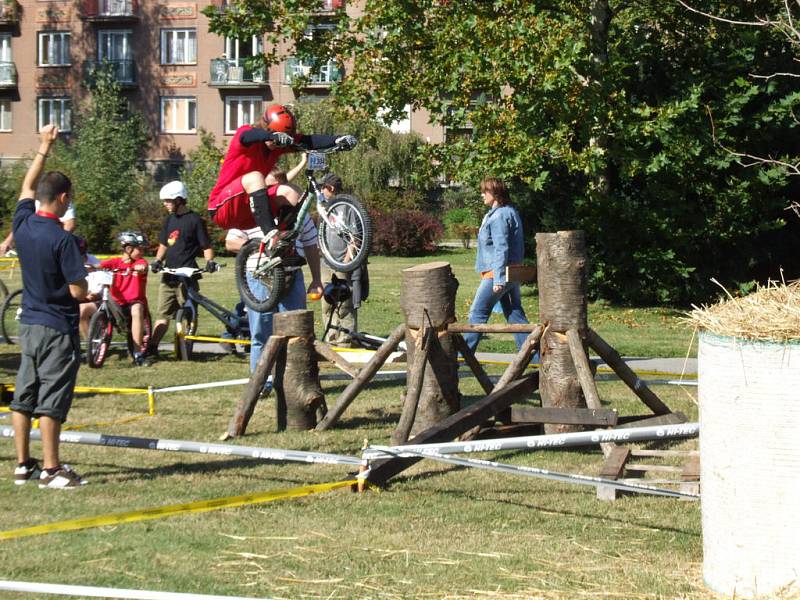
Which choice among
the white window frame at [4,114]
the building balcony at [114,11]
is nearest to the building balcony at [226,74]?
the building balcony at [114,11]

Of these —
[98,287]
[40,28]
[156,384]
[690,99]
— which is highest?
[40,28]

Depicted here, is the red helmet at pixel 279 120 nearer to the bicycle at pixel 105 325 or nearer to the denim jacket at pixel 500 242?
the denim jacket at pixel 500 242

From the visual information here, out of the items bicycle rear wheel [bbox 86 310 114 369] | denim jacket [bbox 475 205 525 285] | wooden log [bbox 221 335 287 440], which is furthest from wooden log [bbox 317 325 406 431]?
bicycle rear wheel [bbox 86 310 114 369]

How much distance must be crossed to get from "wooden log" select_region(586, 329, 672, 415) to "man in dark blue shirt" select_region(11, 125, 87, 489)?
369 centimetres

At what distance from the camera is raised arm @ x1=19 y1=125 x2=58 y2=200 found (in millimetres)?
7520

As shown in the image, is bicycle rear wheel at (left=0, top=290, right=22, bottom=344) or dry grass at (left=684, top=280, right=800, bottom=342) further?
bicycle rear wheel at (left=0, top=290, right=22, bottom=344)

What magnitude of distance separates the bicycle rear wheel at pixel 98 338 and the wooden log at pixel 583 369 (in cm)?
666

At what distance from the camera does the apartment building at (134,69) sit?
6231 cm

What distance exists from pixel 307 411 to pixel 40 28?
60341 millimetres

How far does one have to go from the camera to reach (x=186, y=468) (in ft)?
26.5

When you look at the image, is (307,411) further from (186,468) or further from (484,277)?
(484,277)

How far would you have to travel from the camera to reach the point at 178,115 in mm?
63750

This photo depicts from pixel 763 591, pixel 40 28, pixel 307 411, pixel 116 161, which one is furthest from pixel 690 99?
pixel 40 28

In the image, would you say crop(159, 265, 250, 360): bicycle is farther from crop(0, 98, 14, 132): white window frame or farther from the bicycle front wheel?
crop(0, 98, 14, 132): white window frame
